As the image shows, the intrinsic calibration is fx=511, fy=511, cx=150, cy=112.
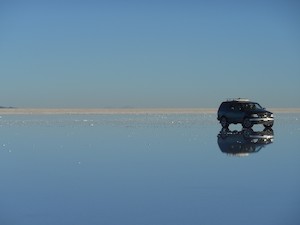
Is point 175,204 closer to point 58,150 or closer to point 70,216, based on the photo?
point 70,216

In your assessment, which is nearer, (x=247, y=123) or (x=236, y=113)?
(x=247, y=123)

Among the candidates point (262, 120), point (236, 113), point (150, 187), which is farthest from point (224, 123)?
point (150, 187)

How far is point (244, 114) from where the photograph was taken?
33.3 m

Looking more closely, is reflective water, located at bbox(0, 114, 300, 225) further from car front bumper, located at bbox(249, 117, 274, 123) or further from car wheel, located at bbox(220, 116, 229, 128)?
car wheel, located at bbox(220, 116, 229, 128)

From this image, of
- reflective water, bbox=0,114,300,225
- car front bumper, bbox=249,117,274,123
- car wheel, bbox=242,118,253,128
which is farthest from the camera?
car wheel, bbox=242,118,253,128

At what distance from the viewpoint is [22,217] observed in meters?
7.70

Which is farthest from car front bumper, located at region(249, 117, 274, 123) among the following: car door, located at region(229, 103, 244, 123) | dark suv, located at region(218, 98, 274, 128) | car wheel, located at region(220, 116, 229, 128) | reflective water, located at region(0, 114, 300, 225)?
reflective water, located at region(0, 114, 300, 225)

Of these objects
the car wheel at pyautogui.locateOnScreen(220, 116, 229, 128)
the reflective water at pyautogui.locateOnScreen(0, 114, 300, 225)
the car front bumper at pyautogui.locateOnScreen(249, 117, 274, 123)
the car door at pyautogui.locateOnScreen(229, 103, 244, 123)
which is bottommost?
the reflective water at pyautogui.locateOnScreen(0, 114, 300, 225)

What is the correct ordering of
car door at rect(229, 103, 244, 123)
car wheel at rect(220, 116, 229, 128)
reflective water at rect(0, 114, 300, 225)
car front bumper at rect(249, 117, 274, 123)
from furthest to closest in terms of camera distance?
car wheel at rect(220, 116, 229, 128) → car door at rect(229, 103, 244, 123) → car front bumper at rect(249, 117, 274, 123) → reflective water at rect(0, 114, 300, 225)

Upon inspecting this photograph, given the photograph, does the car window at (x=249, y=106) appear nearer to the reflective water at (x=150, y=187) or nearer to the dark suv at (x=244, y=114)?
the dark suv at (x=244, y=114)

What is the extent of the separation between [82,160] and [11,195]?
18.7ft

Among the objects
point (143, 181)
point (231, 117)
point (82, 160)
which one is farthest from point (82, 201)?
point (231, 117)

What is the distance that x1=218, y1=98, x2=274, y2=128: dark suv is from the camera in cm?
3269

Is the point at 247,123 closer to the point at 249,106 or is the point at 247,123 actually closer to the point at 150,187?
the point at 249,106
